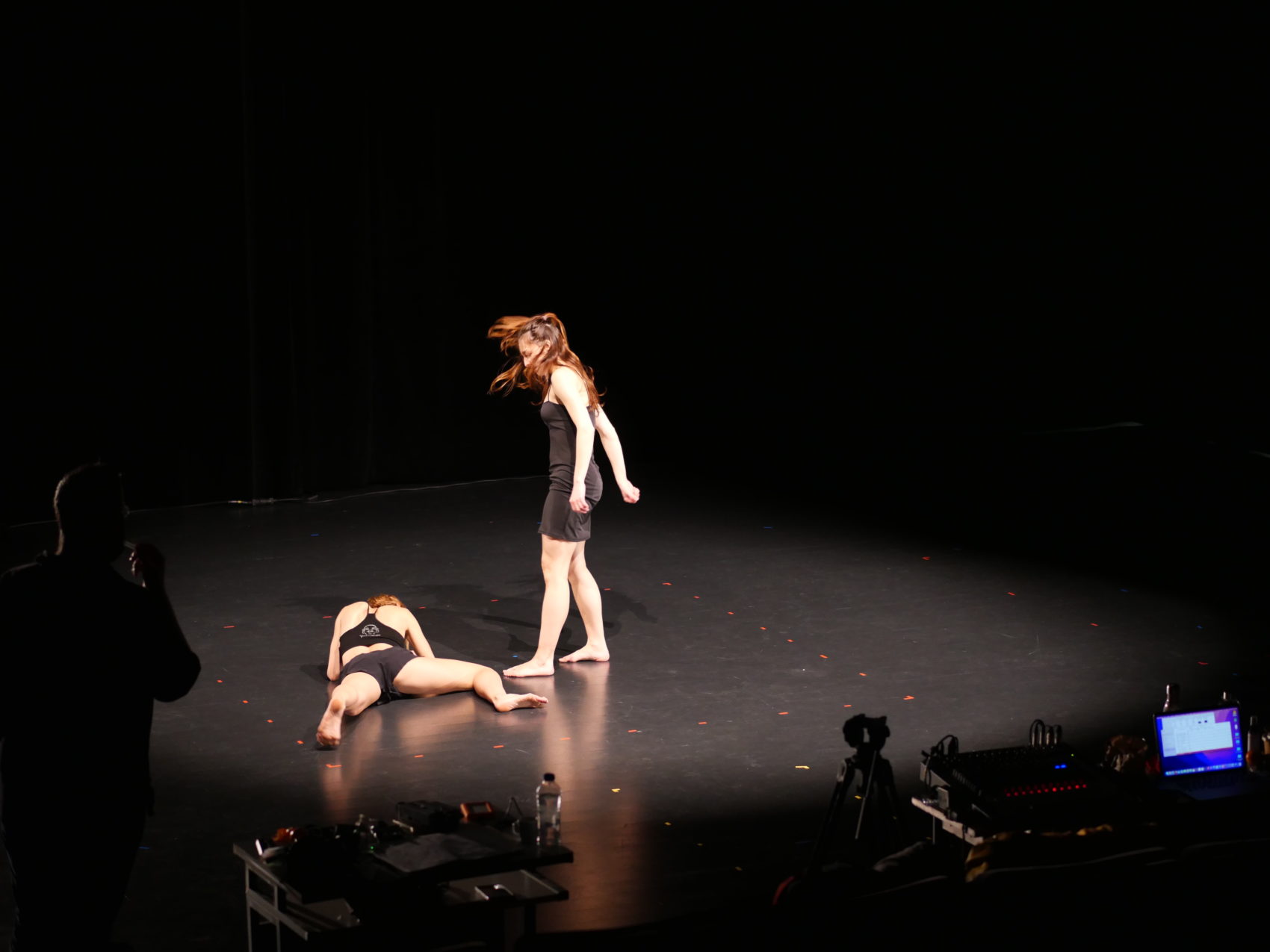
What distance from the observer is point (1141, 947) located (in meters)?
3.18

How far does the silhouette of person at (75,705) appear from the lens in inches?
Answer: 121

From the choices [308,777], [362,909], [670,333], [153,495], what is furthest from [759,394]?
[362,909]

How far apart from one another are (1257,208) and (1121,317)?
188cm

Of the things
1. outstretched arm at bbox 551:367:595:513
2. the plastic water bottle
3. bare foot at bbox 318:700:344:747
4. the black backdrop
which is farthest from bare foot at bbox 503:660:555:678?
the black backdrop

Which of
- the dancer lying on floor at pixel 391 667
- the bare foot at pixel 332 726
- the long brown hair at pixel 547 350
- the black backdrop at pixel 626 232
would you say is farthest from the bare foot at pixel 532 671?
the black backdrop at pixel 626 232

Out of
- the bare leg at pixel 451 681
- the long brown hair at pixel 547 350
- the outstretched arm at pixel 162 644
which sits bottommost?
the bare leg at pixel 451 681

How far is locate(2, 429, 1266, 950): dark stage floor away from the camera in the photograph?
4891 mm

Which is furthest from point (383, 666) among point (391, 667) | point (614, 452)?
point (614, 452)

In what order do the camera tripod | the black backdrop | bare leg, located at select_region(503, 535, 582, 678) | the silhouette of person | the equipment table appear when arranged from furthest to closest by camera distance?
the black backdrop
bare leg, located at select_region(503, 535, 582, 678)
the camera tripod
the equipment table
the silhouette of person

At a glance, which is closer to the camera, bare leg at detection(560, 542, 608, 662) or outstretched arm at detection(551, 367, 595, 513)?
outstretched arm at detection(551, 367, 595, 513)

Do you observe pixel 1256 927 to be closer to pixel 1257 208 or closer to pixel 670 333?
pixel 670 333

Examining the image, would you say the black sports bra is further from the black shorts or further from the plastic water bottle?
the plastic water bottle

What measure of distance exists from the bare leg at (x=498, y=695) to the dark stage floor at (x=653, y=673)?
0.04 metres

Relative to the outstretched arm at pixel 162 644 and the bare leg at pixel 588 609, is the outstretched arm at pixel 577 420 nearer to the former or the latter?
the bare leg at pixel 588 609
